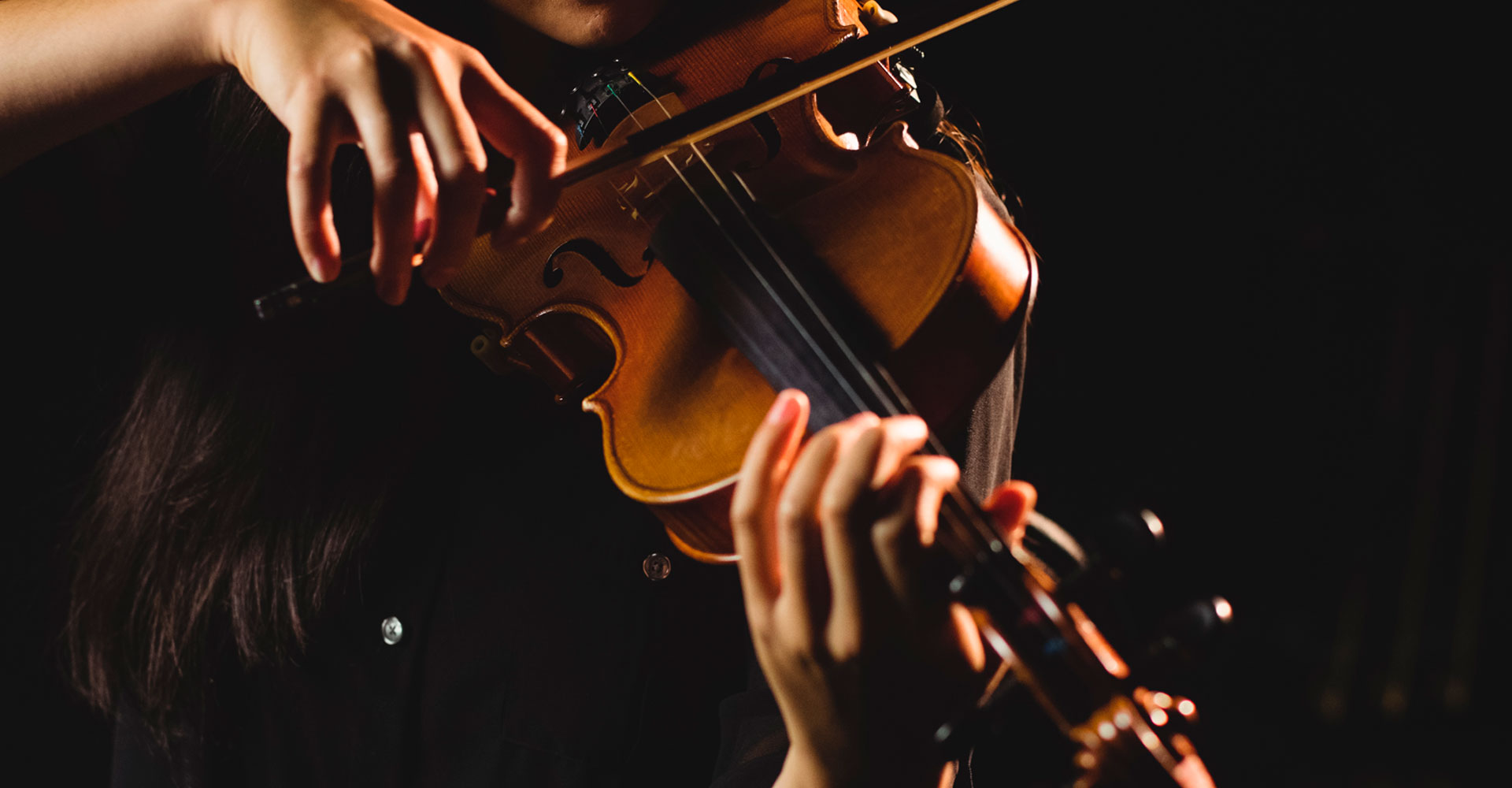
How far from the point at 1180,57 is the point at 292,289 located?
1547 millimetres

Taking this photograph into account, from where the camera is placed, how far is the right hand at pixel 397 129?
53 cm

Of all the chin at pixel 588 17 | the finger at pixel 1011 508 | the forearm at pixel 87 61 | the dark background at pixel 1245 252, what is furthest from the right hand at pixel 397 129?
the dark background at pixel 1245 252

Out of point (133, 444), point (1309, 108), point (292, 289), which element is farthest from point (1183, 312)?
point (133, 444)

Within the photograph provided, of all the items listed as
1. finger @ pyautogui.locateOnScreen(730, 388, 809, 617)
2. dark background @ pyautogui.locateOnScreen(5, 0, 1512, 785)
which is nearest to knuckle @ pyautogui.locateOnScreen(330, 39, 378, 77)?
finger @ pyautogui.locateOnScreen(730, 388, 809, 617)

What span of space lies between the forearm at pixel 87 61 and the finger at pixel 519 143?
0.84ft

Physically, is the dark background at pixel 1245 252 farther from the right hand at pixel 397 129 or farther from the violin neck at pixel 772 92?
the right hand at pixel 397 129

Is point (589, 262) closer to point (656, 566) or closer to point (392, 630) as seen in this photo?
point (656, 566)

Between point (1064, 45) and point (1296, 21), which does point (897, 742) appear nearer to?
point (1064, 45)

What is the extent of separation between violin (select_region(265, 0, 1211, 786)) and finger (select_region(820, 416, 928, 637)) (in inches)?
2.0

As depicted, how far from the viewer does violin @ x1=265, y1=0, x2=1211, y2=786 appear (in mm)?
475

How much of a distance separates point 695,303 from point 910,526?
1.01 ft

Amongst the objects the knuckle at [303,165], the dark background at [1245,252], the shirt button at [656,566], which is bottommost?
the dark background at [1245,252]

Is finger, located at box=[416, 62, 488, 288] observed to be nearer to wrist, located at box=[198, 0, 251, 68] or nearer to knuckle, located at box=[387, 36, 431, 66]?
knuckle, located at box=[387, 36, 431, 66]

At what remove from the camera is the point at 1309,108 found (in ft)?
5.02
